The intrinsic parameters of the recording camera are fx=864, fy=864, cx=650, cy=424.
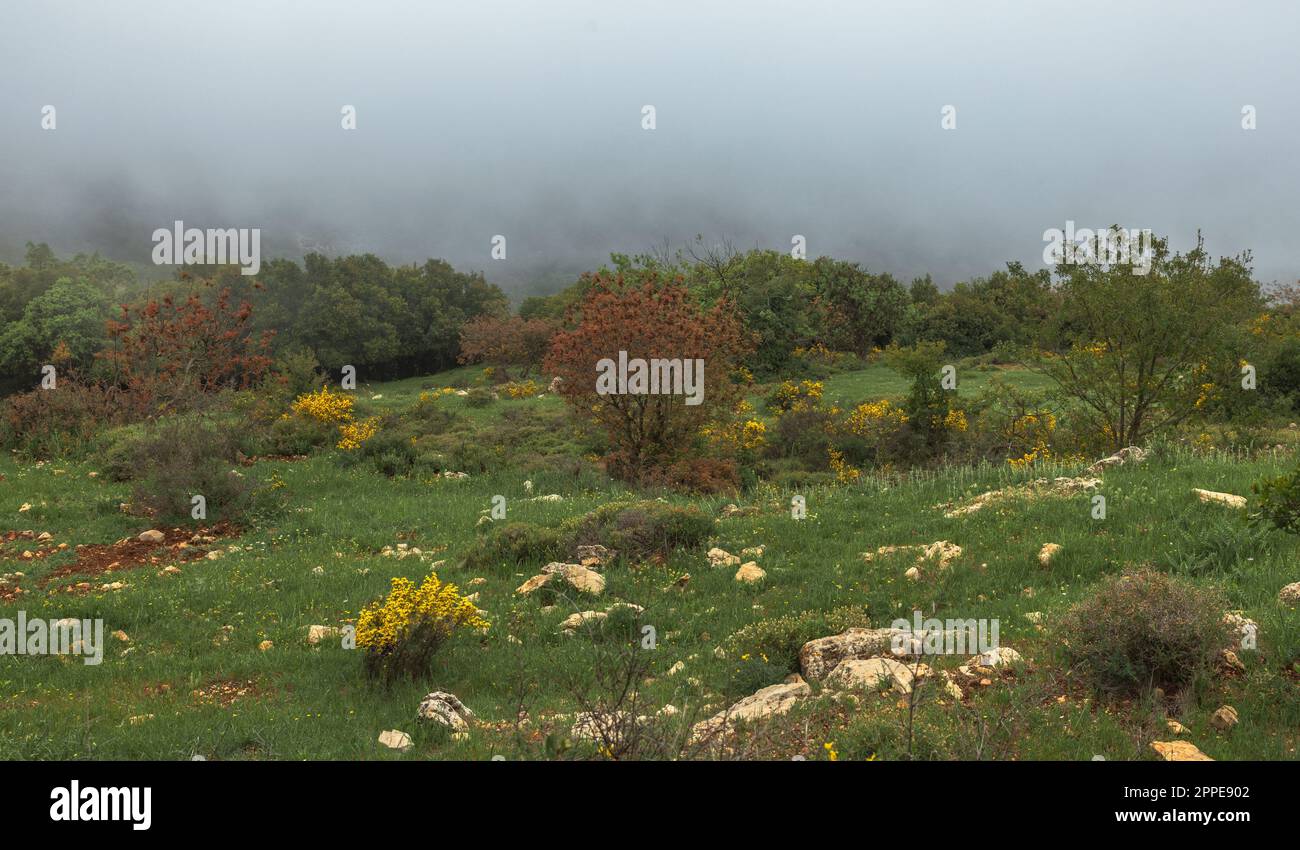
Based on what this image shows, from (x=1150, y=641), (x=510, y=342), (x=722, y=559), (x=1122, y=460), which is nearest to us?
(x=1150, y=641)

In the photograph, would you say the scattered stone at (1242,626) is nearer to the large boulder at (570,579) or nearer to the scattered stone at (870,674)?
the scattered stone at (870,674)

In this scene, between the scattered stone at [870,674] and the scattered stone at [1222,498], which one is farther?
the scattered stone at [1222,498]

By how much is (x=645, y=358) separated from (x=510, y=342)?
25609 mm

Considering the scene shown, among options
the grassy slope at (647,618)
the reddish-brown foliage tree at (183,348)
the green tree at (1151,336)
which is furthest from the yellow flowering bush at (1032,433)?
the reddish-brown foliage tree at (183,348)

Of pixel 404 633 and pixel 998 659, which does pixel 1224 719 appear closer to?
pixel 998 659

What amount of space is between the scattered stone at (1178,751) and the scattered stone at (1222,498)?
5758 millimetres

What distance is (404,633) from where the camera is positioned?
735 centimetres

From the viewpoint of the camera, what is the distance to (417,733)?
5953 millimetres

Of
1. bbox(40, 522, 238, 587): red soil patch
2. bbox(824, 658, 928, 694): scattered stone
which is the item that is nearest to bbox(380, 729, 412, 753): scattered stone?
bbox(824, 658, 928, 694): scattered stone

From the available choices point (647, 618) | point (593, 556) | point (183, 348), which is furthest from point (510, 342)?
point (647, 618)

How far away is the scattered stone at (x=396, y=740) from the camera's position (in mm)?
5699

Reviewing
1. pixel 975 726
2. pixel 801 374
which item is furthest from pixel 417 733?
pixel 801 374

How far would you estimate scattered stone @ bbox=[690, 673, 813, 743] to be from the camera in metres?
5.49

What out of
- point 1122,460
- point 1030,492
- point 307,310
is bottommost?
point 1030,492
